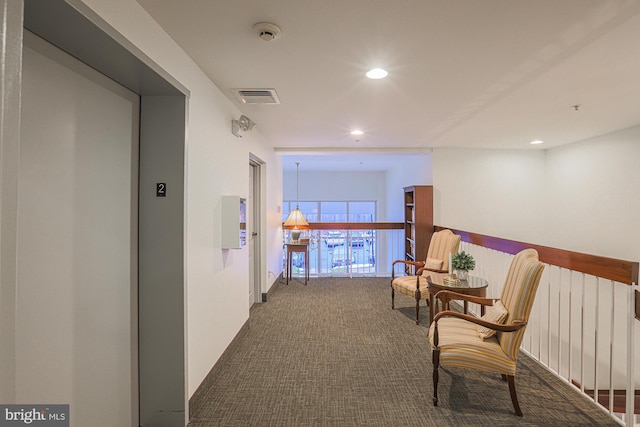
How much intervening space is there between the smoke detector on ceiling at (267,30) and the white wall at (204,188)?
1.79 feet

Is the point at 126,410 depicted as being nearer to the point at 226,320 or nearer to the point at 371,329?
the point at 226,320

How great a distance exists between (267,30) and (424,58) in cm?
106

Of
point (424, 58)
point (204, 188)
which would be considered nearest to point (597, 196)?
point (424, 58)

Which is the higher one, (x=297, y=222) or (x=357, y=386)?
(x=297, y=222)

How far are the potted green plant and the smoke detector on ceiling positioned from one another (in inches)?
97.9

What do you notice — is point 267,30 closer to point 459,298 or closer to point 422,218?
point 459,298

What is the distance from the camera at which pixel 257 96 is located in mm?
2793

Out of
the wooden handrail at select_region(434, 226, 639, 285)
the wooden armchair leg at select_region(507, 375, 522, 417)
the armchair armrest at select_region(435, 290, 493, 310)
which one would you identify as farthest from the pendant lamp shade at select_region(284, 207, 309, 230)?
the wooden armchair leg at select_region(507, 375, 522, 417)

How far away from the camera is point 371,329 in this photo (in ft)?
11.5

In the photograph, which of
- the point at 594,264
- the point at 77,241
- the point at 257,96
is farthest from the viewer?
the point at 257,96

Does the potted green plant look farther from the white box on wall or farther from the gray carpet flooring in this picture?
the white box on wall

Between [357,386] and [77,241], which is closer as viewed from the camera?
[77,241]

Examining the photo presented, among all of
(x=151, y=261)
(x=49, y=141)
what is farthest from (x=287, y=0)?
(x=151, y=261)

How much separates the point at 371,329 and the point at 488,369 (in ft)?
A: 5.17
